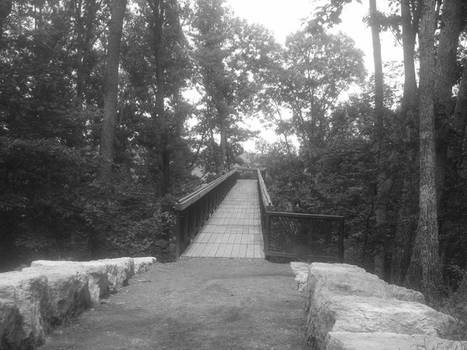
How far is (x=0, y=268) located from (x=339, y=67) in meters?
30.5

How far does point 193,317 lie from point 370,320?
2.46 meters

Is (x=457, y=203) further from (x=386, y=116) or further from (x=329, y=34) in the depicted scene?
→ (x=329, y=34)

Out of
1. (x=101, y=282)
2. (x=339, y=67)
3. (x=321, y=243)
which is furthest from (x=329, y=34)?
(x=101, y=282)

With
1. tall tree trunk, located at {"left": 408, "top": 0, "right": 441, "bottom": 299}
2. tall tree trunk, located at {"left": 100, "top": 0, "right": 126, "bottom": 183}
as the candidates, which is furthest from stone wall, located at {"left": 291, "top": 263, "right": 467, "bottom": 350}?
tall tree trunk, located at {"left": 100, "top": 0, "right": 126, "bottom": 183}

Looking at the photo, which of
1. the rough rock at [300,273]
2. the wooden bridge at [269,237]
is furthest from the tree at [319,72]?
the rough rock at [300,273]

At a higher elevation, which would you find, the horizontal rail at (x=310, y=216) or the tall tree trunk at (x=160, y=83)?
the tall tree trunk at (x=160, y=83)

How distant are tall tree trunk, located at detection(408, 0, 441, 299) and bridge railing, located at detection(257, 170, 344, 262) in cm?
164

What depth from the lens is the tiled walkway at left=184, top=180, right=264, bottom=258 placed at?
11078mm

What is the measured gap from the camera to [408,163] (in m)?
12.1

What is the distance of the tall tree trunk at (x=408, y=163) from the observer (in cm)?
A: 1165

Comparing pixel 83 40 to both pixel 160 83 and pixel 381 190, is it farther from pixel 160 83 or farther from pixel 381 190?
pixel 381 190

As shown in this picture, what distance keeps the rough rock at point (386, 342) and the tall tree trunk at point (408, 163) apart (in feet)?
29.8

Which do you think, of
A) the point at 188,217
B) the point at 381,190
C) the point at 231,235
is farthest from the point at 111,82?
the point at 381,190

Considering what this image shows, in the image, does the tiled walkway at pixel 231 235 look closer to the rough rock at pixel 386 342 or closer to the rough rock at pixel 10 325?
the rough rock at pixel 10 325
